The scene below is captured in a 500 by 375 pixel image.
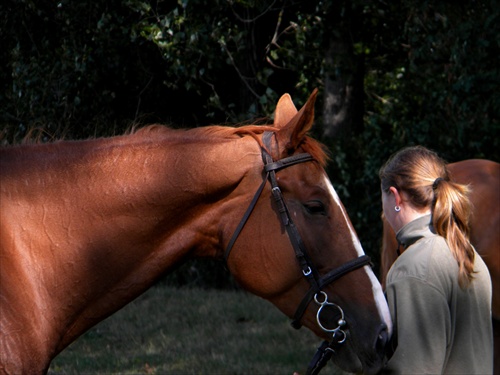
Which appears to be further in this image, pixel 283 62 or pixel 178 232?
pixel 283 62

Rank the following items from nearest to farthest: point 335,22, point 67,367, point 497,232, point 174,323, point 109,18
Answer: point 497,232
point 67,367
point 174,323
point 109,18
point 335,22

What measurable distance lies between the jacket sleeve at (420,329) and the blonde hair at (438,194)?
5.8 inches

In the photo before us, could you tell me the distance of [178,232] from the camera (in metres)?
3.15

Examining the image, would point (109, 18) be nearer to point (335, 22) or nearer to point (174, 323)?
point (335, 22)

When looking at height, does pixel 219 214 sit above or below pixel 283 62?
above

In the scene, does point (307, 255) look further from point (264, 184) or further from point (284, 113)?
point (284, 113)

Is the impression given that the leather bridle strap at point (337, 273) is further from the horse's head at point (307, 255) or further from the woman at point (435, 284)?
the woman at point (435, 284)

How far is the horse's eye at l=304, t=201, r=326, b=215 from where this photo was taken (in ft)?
10.2

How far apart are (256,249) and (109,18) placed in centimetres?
690

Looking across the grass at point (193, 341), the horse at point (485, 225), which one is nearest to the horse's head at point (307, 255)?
the horse at point (485, 225)

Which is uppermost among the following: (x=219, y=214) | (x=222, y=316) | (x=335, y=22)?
(x=219, y=214)

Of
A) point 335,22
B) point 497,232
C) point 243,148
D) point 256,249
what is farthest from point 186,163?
point 335,22

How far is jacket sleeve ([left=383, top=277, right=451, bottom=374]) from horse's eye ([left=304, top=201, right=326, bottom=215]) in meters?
0.44

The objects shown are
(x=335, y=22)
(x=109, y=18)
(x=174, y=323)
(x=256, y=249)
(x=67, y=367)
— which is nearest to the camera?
(x=256, y=249)
